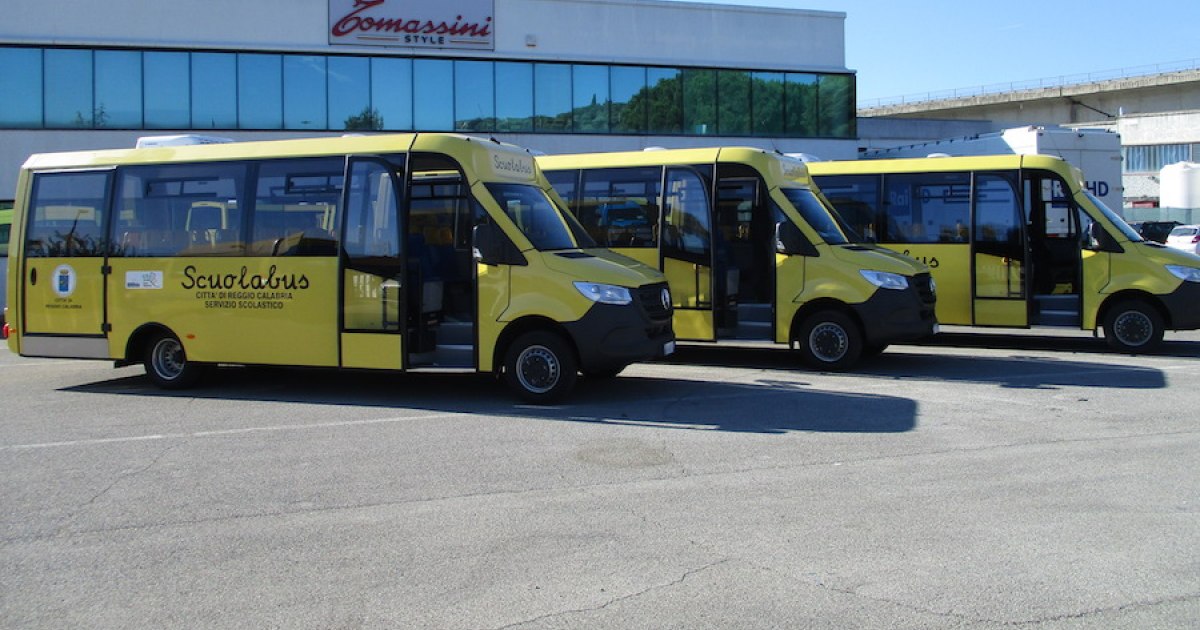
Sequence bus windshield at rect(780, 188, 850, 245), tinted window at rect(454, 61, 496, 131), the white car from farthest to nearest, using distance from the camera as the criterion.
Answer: the white car
tinted window at rect(454, 61, 496, 131)
bus windshield at rect(780, 188, 850, 245)

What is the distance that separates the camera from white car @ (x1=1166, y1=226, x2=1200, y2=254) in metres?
39.5

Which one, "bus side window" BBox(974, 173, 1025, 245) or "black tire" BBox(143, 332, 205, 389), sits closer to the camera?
"black tire" BBox(143, 332, 205, 389)

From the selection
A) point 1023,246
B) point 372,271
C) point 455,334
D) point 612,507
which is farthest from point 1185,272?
point 612,507

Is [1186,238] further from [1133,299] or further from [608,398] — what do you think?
[608,398]

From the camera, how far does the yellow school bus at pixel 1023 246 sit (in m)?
14.5

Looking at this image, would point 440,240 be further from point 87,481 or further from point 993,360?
point 993,360

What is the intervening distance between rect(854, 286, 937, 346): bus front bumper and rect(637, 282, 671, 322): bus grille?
3.02 meters

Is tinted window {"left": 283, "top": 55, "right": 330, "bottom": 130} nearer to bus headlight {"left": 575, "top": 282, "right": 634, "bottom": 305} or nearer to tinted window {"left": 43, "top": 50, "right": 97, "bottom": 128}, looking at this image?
tinted window {"left": 43, "top": 50, "right": 97, "bottom": 128}

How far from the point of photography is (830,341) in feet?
43.3

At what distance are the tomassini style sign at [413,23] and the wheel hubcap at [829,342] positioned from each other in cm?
1998

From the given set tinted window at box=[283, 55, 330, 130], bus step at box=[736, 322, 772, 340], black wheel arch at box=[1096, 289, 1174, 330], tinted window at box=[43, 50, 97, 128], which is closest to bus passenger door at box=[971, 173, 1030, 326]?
black wheel arch at box=[1096, 289, 1174, 330]

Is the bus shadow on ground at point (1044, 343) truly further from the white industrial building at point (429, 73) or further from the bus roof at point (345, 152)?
the white industrial building at point (429, 73)

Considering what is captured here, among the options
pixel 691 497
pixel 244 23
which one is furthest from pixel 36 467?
pixel 244 23

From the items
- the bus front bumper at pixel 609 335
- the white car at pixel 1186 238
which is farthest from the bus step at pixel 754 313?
the white car at pixel 1186 238
